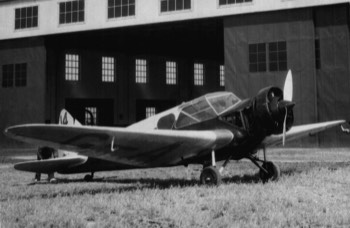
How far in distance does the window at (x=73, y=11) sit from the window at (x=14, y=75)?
16.1 ft

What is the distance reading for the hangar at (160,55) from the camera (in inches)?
936

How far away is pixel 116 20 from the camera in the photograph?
93.8 feet

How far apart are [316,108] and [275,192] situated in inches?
660

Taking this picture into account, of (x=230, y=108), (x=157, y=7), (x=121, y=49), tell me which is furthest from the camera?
(x=121, y=49)

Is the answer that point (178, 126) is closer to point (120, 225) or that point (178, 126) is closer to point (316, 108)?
point (120, 225)

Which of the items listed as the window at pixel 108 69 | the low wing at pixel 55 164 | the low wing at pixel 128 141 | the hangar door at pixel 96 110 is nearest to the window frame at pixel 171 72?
the window at pixel 108 69

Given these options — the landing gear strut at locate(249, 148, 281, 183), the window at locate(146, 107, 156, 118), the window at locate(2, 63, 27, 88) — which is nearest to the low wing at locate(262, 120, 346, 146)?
the landing gear strut at locate(249, 148, 281, 183)

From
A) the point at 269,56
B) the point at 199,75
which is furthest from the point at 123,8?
the point at 199,75

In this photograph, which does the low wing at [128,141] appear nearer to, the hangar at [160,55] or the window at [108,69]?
the hangar at [160,55]

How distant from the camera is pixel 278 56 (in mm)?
24625

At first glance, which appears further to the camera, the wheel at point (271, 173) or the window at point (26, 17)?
the window at point (26, 17)

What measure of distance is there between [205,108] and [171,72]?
30.4 meters

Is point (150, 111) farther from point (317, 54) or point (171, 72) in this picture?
point (317, 54)

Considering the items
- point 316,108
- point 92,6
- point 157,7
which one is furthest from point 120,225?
point 92,6
